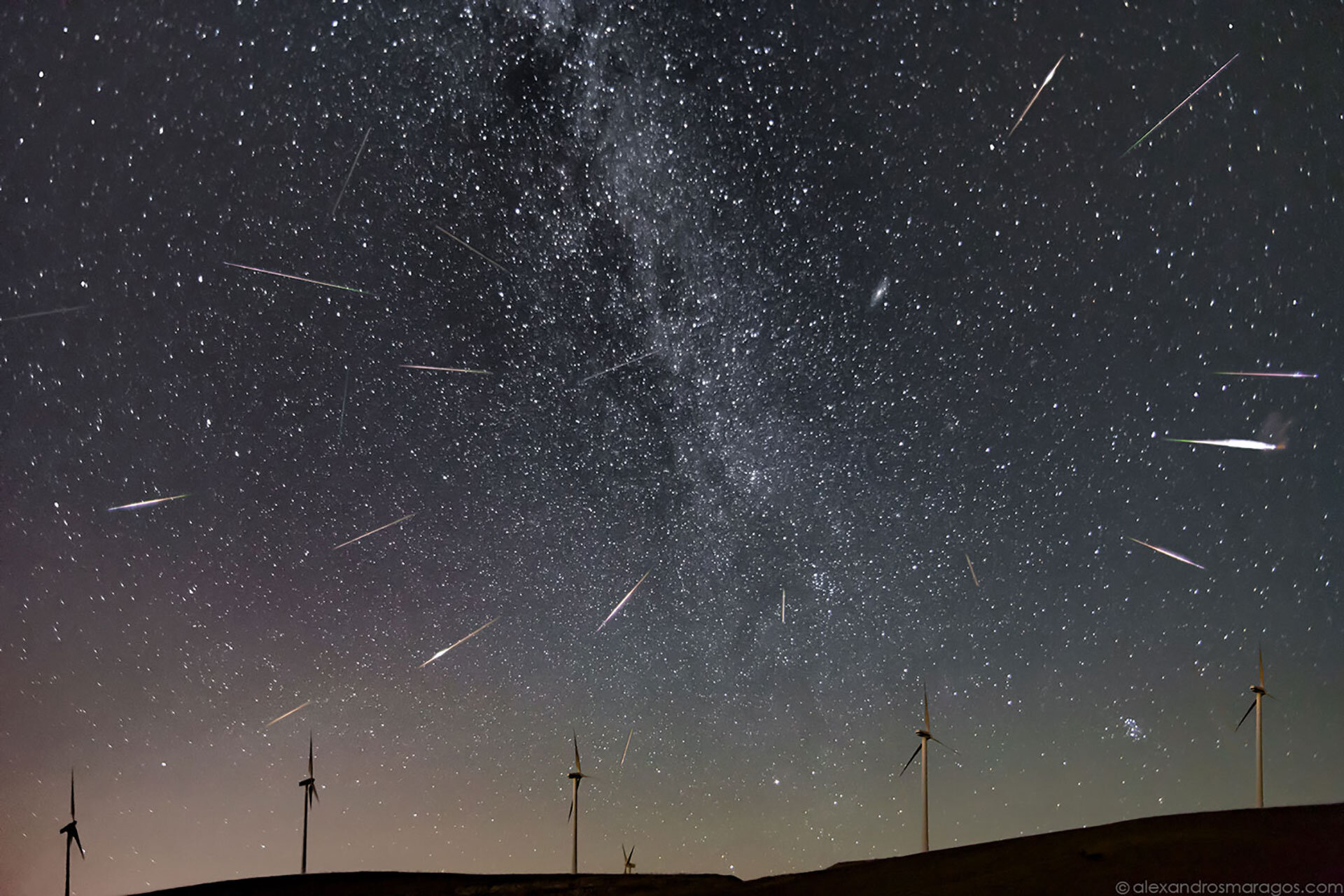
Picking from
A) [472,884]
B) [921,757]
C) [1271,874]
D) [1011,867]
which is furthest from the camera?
[921,757]

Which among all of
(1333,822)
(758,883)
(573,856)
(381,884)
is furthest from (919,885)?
(573,856)

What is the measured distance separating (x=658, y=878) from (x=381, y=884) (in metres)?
10.9

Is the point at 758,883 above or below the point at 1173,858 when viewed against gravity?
below

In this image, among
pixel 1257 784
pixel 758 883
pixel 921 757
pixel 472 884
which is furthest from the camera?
pixel 921 757

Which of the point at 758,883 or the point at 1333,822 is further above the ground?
the point at 1333,822

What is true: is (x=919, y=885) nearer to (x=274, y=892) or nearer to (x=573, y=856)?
(x=274, y=892)

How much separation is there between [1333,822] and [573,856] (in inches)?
1494

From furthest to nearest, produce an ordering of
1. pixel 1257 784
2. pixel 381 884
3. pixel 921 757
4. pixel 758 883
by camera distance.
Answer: pixel 921 757 → pixel 1257 784 → pixel 381 884 → pixel 758 883

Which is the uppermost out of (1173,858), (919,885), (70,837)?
(1173,858)

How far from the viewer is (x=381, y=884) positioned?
30422 mm

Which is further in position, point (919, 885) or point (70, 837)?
point (70, 837)

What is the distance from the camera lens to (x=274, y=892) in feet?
104

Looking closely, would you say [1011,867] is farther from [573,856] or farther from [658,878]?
[573,856]

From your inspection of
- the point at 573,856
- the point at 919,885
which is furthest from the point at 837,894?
the point at 573,856
